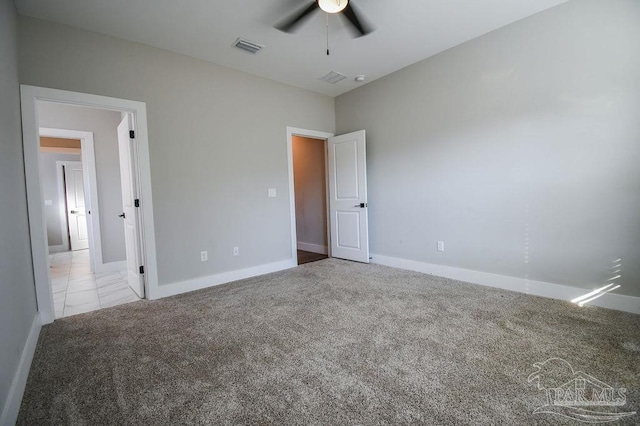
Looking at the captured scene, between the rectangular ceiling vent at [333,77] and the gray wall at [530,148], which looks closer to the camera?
the gray wall at [530,148]

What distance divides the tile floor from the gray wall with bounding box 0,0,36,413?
0.69m

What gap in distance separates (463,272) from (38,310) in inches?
173

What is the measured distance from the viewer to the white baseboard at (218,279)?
3191 millimetres

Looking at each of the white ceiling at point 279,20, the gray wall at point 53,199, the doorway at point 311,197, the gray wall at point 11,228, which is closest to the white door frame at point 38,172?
the gray wall at point 11,228

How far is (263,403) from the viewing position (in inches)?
57.9

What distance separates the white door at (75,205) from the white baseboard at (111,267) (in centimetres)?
303

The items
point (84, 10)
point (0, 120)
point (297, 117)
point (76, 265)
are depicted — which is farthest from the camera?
point (76, 265)

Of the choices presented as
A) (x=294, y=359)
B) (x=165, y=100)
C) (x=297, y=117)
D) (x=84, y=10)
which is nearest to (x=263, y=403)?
(x=294, y=359)

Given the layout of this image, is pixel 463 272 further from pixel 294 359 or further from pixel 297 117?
pixel 297 117

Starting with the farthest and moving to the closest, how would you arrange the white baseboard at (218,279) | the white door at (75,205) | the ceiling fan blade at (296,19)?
the white door at (75,205) < the white baseboard at (218,279) < the ceiling fan blade at (296,19)

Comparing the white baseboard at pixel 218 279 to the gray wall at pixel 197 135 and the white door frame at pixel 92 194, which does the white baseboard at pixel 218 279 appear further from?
the white door frame at pixel 92 194

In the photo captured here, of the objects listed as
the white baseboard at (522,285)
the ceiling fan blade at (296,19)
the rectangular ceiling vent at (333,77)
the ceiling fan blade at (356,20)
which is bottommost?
the white baseboard at (522,285)

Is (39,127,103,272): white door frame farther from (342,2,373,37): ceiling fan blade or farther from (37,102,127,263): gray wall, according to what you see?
(342,2,373,37): ceiling fan blade

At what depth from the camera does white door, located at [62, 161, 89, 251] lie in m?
6.63
